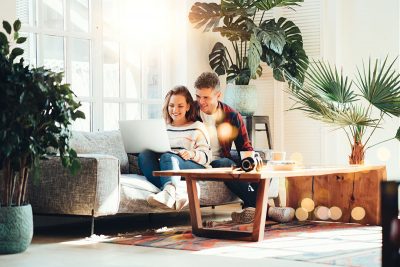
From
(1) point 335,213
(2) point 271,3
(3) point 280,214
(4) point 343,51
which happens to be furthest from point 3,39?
(4) point 343,51

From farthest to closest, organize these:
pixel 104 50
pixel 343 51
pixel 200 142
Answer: pixel 343 51 → pixel 104 50 → pixel 200 142

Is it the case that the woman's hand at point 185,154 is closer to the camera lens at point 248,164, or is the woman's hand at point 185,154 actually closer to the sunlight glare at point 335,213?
the camera lens at point 248,164

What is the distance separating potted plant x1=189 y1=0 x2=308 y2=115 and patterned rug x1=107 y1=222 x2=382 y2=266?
1.59 meters

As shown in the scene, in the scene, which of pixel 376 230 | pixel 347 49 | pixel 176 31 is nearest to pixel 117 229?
pixel 376 230

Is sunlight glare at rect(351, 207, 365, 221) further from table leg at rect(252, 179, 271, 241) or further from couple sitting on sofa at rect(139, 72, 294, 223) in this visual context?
table leg at rect(252, 179, 271, 241)

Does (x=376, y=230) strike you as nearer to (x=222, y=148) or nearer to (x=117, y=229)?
(x=222, y=148)

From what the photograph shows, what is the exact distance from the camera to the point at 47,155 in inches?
171

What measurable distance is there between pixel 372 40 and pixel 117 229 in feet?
8.88

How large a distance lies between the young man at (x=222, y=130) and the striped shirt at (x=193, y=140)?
0.45ft

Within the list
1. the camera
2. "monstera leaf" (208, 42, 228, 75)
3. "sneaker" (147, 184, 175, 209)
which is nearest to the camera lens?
the camera

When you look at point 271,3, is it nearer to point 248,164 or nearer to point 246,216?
point 246,216

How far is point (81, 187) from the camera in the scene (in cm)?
443

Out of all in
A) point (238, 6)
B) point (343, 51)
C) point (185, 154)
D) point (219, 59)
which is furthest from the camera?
point (219, 59)

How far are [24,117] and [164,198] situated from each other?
111cm
